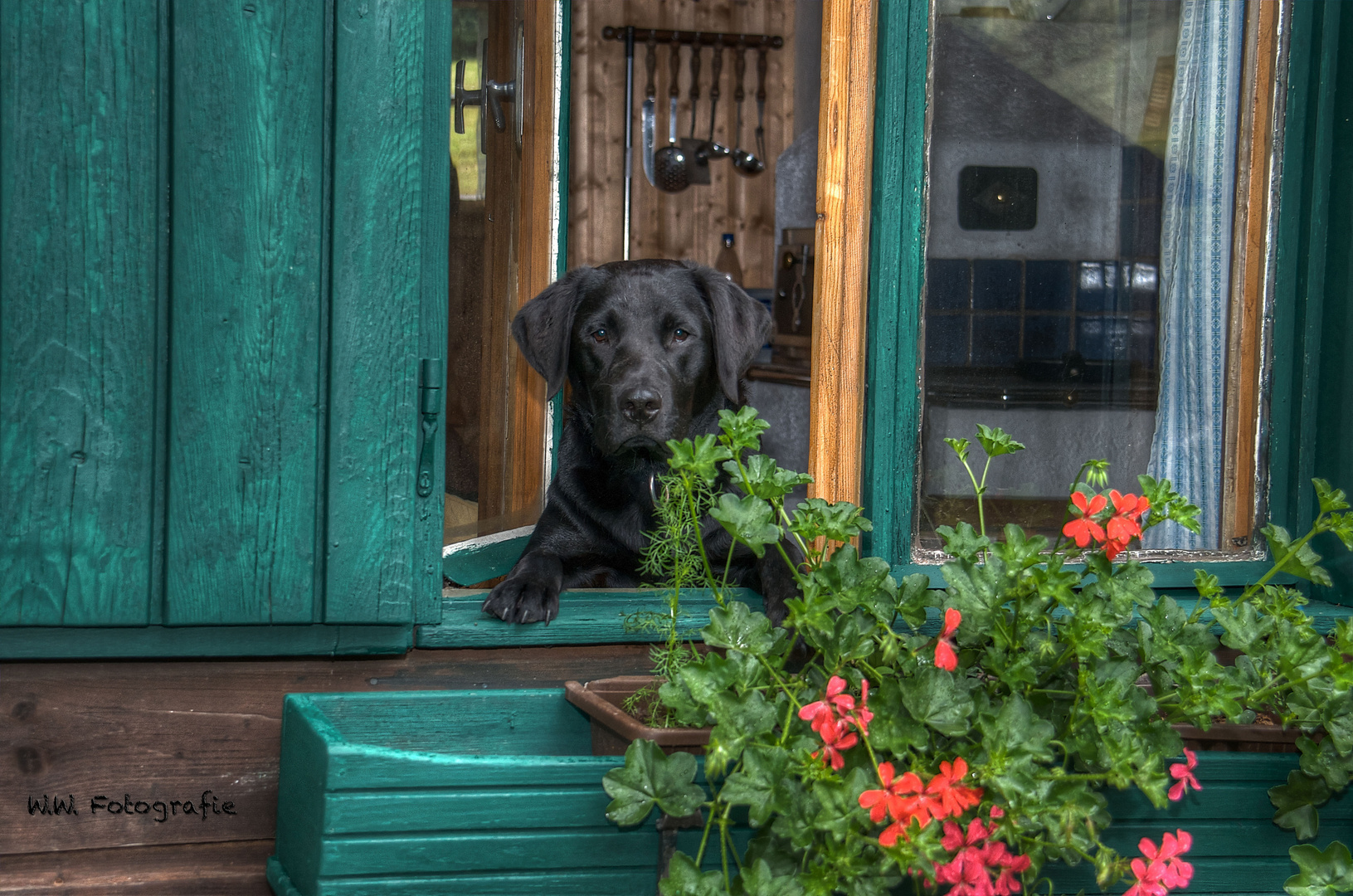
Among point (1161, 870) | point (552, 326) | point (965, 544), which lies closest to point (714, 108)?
point (552, 326)

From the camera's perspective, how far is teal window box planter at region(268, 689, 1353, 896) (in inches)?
54.8

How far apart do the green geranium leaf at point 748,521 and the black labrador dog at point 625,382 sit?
870 millimetres

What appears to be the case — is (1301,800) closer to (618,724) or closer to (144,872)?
(618,724)

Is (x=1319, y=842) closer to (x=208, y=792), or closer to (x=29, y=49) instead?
(x=208, y=792)

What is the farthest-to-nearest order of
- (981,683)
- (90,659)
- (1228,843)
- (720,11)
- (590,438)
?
1. (720,11)
2. (590,438)
3. (90,659)
4. (1228,843)
5. (981,683)

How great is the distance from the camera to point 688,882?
1.24 metres

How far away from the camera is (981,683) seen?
4.74 ft

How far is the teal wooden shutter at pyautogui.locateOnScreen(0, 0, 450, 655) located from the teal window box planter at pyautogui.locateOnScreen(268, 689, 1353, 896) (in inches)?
15.5

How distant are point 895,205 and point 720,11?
14.8ft

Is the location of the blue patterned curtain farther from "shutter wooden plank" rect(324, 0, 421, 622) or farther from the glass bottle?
the glass bottle

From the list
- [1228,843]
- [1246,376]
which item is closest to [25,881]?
[1228,843]

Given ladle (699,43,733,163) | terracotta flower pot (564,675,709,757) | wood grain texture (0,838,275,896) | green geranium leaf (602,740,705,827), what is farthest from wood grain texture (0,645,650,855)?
ladle (699,43,733,163)

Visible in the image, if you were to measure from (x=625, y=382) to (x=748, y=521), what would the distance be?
3.61ft

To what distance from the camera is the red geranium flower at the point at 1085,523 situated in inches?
55.9
